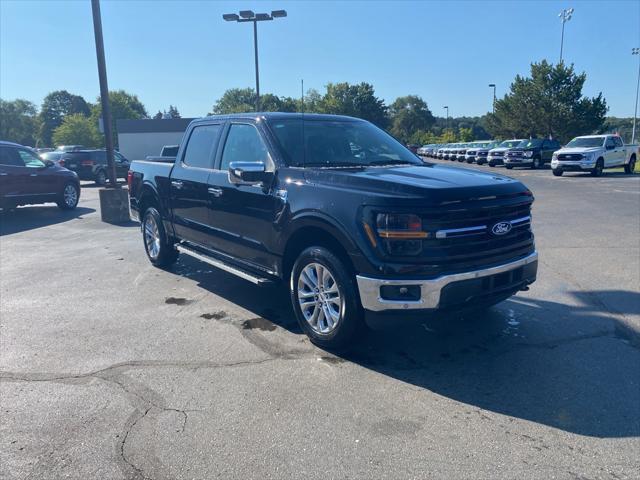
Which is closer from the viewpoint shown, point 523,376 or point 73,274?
point 523,376

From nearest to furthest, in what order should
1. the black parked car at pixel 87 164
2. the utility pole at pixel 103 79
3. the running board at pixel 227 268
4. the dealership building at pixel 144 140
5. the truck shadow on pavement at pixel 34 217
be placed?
the running board at pixel 227 268 → the truck shadow on pavement at pixel 34 217 → the utility pole at pixel 103 79 → the black parked car at pixel 87 164 → the dealership building at pixel 144 140

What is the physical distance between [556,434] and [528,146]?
31.8 metres

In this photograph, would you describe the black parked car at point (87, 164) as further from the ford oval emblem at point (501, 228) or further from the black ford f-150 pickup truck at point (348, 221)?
the ford oval emblem at point (501, 228)

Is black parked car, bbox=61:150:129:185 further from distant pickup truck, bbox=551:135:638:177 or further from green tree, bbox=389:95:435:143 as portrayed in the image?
green tree, bbox=389:95:435:143

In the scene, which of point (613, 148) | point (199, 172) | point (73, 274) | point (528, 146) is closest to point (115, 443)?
point (199, 172)

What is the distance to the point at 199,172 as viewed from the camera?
238 inches

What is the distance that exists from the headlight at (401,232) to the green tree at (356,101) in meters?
65.1

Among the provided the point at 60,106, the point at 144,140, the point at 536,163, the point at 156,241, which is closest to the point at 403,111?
the point at 144,140

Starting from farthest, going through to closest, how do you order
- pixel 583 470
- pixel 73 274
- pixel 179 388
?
pixel 73 274, pixel 179 388, pixel 583 470

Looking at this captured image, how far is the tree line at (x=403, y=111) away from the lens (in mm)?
47250

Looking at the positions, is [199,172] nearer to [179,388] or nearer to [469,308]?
[179,388]

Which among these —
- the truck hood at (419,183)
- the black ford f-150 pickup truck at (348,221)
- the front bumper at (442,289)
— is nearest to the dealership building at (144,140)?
the black ford f-150 pickup truck at (348,221)

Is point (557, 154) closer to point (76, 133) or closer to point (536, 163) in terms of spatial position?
point (536, 163)

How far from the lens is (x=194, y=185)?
6105 millimetres
